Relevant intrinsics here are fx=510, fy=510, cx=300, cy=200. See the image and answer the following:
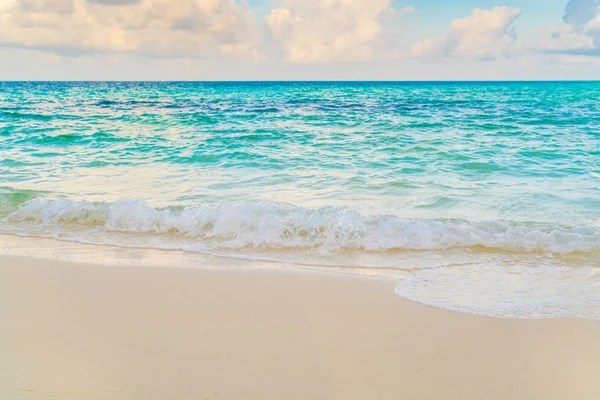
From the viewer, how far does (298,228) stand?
247 inches

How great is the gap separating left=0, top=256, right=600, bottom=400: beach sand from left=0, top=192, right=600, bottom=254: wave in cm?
151

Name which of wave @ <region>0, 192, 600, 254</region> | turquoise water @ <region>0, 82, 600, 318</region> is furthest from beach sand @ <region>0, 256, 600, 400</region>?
wave @ <region>0, 192, 600, 254</region>

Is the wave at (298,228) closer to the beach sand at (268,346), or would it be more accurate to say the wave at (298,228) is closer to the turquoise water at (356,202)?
the turquoise water at (356,202)

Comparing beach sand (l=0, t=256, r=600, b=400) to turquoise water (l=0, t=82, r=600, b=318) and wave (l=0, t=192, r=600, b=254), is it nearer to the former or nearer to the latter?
turquoise water (l=0, t=82, r=600, b=318)

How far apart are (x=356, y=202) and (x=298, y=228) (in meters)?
1.84

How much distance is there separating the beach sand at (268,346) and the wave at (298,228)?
1.51 m

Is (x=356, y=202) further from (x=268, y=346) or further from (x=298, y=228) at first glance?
(x=268, y=346)

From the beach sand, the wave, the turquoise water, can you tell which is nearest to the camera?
the beach sand

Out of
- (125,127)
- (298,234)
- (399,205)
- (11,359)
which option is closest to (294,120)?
(125,127)

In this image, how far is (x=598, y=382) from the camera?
293 cm

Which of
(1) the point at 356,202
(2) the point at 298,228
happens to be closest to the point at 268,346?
(2) the point at 298,228

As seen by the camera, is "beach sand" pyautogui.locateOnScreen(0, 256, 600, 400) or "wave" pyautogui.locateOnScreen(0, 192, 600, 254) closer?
"beach sand" pyautogui.locateOnScreen(0, 256, 600, 400)

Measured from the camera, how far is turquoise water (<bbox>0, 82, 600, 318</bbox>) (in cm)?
511

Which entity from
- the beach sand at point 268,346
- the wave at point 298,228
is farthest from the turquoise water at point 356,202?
the beach sand at point 268,346
